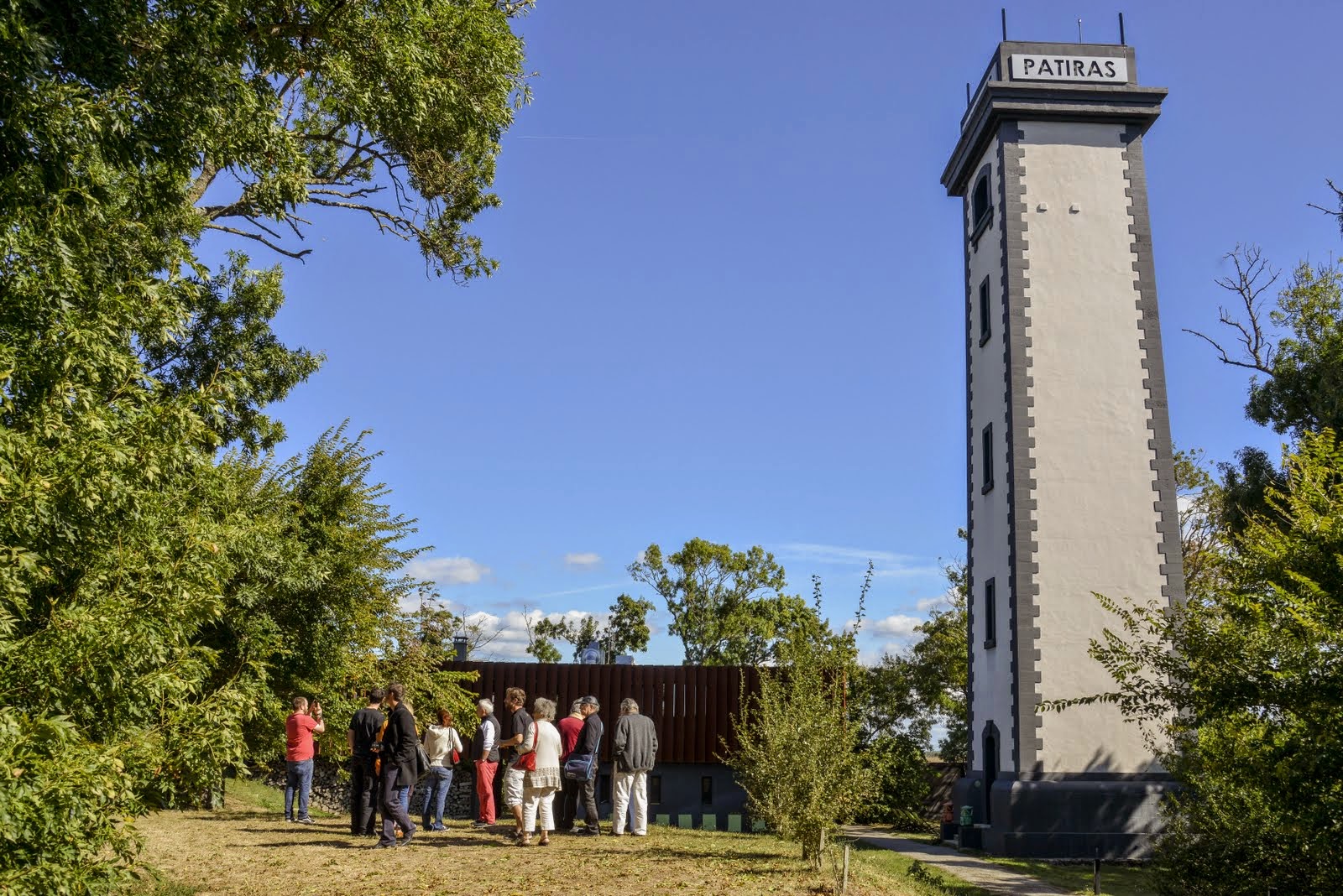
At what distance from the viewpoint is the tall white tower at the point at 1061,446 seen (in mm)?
19250

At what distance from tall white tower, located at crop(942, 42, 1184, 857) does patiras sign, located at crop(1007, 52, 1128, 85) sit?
1.4 inches

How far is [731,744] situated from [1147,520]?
9.44m

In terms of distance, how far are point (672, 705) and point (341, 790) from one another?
7.53m

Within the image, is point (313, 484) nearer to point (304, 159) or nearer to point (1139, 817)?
point (304, 159)

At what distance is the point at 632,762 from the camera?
13.5 metres

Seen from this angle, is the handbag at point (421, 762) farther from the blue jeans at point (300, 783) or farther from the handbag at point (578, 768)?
the blue jeans at point (300, 783)

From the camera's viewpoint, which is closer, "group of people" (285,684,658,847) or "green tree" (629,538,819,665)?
"group of people" (285,684,658,847)

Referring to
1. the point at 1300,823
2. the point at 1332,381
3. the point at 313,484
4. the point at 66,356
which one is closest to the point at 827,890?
the point at 1300,823

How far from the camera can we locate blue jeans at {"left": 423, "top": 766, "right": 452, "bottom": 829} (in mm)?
14125

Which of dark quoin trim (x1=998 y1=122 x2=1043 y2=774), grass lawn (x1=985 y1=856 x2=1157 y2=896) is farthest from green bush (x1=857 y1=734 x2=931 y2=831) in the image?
grass lawn (x1=985 y1=856 x2=1157 y2=896)

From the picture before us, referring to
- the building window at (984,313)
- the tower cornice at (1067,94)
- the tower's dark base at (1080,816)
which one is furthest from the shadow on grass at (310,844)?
the tower cornice at (1067,94)

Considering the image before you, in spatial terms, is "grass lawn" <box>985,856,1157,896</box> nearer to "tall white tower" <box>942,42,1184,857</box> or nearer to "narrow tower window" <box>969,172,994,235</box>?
"tall white tower" <box>942,42,1184,857</box>

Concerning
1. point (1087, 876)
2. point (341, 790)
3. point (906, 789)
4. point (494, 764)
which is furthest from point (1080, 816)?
point (341, 790)

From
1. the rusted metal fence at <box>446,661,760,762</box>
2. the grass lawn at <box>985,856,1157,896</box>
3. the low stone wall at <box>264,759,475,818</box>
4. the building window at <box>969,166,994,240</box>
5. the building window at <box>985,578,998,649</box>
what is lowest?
the grass lawn at <box>985,856,1157,896</box>
